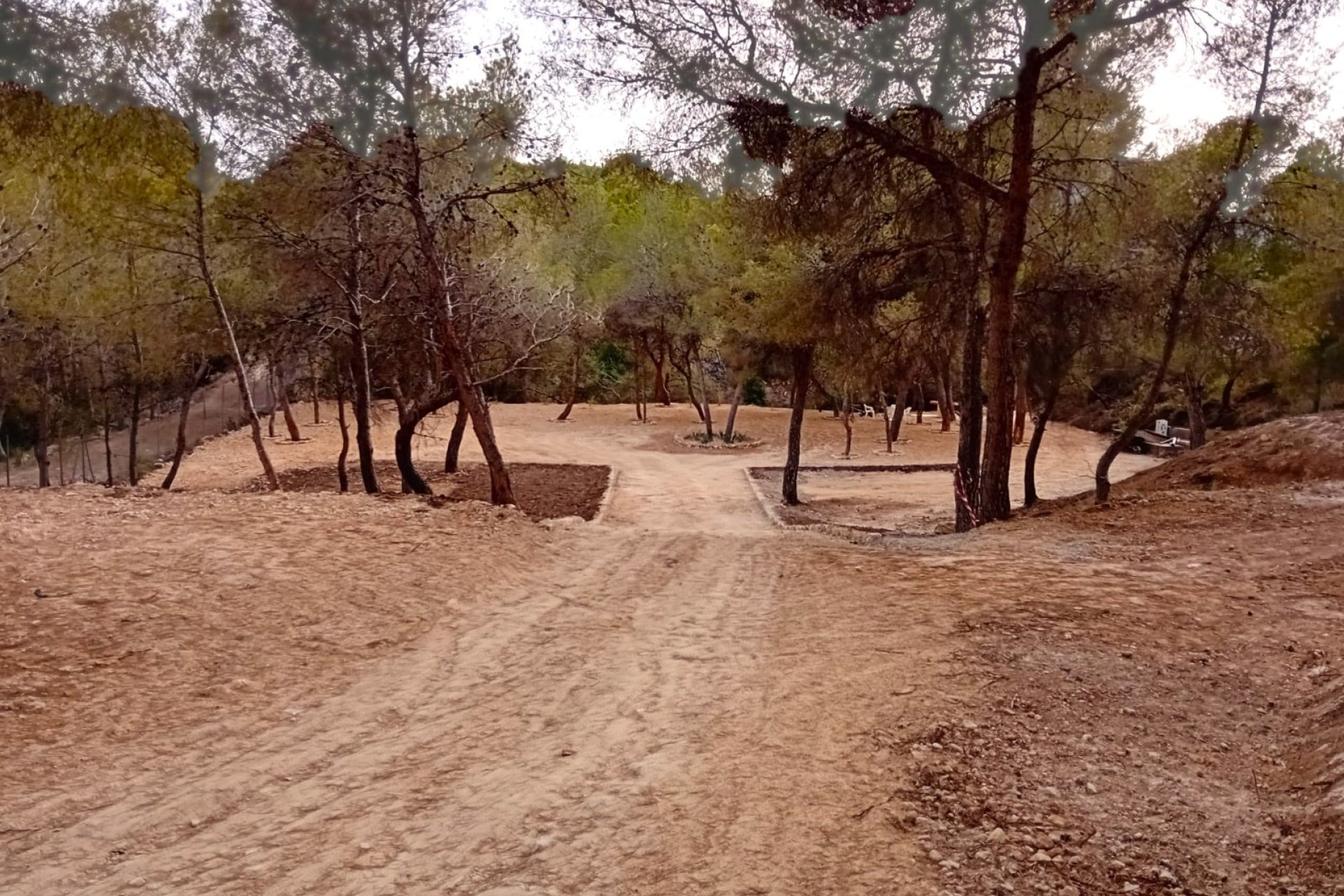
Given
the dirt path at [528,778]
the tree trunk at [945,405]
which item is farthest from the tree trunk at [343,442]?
the tree trunk at [945,405]

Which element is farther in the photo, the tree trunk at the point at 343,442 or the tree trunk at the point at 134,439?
the tree trunk at the point at 134,439

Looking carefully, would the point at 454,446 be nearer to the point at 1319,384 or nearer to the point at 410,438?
the point at 410,438

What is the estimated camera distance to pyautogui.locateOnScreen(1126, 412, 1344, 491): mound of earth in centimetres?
1131

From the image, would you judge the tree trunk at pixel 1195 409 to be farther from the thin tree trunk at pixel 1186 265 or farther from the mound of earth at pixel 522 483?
the mound of earth at pixel 522 483

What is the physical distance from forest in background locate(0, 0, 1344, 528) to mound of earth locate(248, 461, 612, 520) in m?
0.93

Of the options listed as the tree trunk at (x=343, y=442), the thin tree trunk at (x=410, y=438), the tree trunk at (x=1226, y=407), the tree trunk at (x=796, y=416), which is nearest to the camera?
the thin tree trunk at (x=410, y=438)

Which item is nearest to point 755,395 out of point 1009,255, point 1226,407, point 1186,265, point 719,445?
point 719,445

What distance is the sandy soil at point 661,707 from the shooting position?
3.39 meters

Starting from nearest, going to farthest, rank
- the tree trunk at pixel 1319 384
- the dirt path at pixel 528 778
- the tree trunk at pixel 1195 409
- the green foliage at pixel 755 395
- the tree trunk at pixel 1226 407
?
the dirt path at pixel 528 778 → the tree trunk at pixel 1195 409 → the tree trunk at pixel 1319 384 → the tree trunk at pixel 1226 407 → the green foliage at pixel 755 395

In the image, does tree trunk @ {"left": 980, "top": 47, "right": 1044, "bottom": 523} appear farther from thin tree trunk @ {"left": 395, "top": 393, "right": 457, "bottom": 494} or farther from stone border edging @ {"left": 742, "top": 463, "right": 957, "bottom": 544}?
thin tree trunk @ {"left": 395, "top": 393, "right": 457, "bottom": 494}

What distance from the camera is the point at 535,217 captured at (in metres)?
14.4

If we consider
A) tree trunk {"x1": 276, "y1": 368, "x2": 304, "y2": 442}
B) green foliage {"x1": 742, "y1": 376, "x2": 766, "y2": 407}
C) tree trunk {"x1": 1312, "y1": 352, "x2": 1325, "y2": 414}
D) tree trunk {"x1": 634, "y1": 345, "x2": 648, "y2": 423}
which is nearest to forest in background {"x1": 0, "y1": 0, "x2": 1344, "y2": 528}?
tree trunk {"x1": 1312, "y1": 352, "x2": 1325, "y2": 414}

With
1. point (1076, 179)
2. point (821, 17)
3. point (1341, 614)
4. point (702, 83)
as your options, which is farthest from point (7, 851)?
point (1076, 179)

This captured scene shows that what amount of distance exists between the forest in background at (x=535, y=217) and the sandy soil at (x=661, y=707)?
3.47 meters
